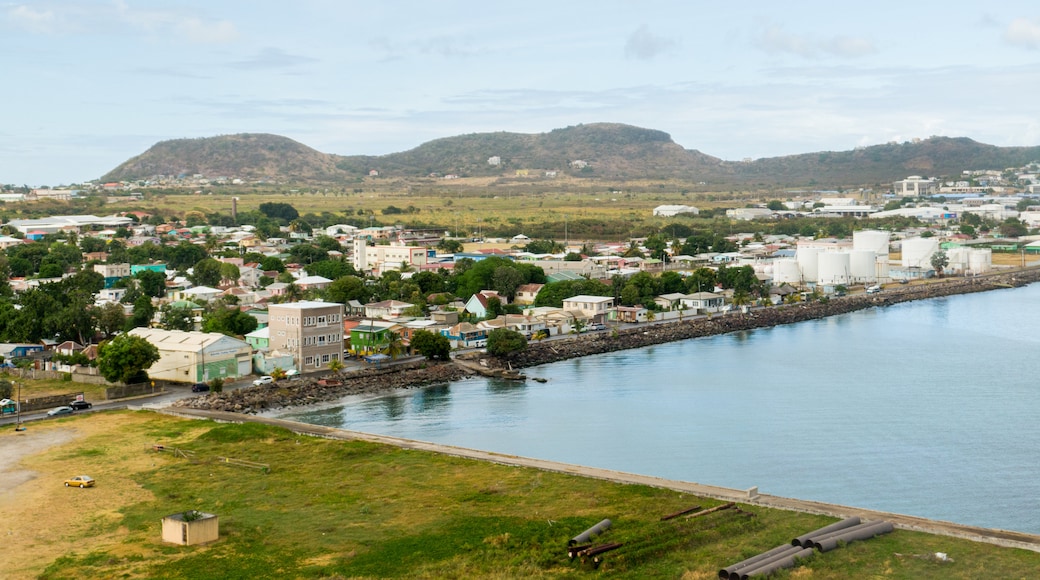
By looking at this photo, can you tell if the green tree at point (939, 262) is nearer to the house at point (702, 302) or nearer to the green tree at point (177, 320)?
the house at point (702, 302)

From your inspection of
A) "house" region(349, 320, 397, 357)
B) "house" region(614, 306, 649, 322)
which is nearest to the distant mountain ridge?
"house" region(614, 306, 649, 322)

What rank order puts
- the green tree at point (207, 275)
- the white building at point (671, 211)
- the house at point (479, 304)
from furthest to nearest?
the white building at point (671, 211), the green tree at point (207, 275), the house at point (479, 304)

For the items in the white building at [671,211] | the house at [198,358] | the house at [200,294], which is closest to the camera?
the house at [198,358]

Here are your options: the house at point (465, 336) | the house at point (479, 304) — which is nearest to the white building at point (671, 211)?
the house at point (479, 304)

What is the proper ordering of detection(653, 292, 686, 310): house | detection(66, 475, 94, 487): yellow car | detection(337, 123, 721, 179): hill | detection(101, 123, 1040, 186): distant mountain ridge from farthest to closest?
detection(337, 123, 721, 179): hill
detection(101, 123, 1040, 186): distant mountain ridge
detection(653, 292, 686, 310): house
detection(66, 475, 94, 487): yellow car

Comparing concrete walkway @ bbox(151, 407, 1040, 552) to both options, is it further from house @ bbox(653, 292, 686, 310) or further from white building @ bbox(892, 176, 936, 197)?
white building @ bbox(892, 176, 936, 197)
